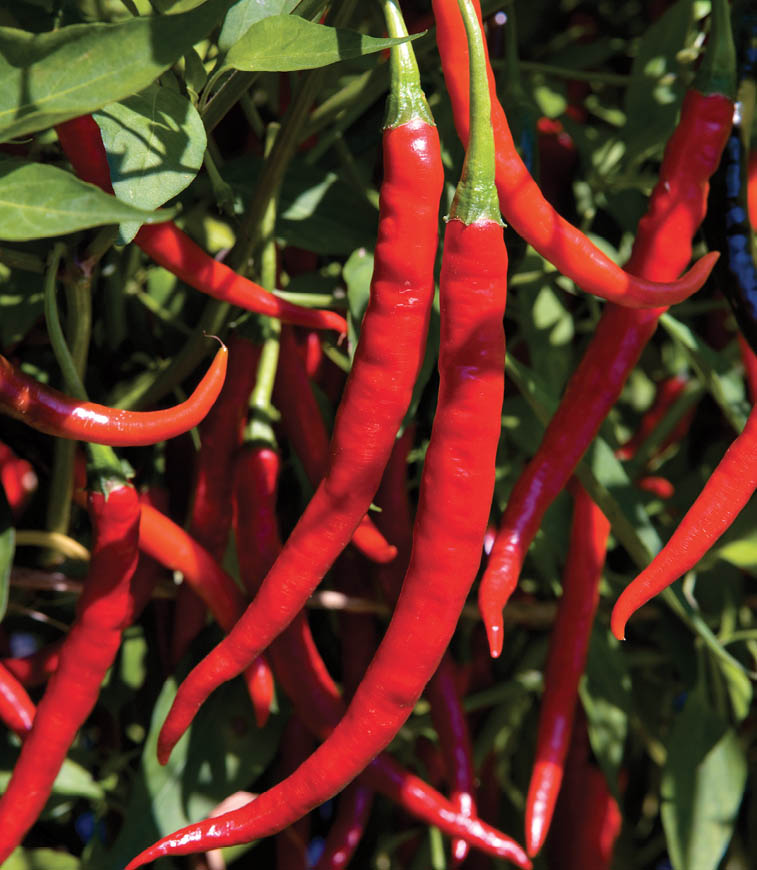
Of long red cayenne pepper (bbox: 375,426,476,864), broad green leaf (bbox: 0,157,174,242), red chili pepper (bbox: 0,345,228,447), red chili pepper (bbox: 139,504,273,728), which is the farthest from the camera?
long red cayenne pepper (bbox: 375,426,476,864)

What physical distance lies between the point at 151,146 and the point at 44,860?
0.91 m

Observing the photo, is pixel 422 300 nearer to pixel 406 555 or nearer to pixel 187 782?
pixel 406 555

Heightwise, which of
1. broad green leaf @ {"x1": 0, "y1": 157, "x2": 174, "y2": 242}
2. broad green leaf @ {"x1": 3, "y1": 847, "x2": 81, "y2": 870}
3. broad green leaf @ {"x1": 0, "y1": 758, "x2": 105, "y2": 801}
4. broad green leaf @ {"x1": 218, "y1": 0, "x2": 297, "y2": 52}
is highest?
broad green leaf @ {"x1": 218, "y1": 0, "x2": 297, "y2": 52}

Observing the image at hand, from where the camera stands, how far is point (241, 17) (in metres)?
0.72

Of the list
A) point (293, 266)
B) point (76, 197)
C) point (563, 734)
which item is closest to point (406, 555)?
point (563, 734)

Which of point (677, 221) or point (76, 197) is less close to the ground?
point (76, 197)

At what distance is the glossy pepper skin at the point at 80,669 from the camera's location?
0.89m

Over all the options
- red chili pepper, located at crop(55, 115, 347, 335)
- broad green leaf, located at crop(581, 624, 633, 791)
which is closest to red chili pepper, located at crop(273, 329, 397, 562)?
red chili pepper, located at crop(55, 115, 347, 335)

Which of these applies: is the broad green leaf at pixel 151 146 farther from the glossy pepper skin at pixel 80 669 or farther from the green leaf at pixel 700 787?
the green leaf at pixel 700 787

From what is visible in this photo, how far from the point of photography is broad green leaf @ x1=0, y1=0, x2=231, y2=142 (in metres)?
0.54

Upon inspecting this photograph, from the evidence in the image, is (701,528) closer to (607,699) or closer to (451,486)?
(451,486)

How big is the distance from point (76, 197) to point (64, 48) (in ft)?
0.31

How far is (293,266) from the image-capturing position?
3.87ft

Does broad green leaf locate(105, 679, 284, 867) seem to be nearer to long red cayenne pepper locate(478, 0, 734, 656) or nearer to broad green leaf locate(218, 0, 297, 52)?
long red cayenne pepper locate(478, 0, 734, 656)
